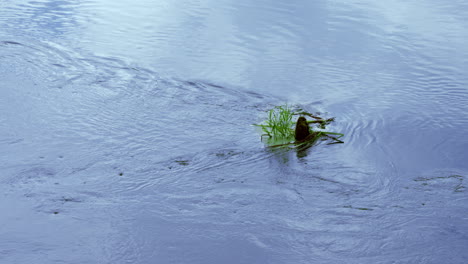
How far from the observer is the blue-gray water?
10.6 ft

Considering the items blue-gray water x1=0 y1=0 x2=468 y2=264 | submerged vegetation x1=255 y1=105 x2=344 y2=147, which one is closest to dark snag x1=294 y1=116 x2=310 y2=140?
submerged vegetation x1=255 y1=105 x2=344 y2=147

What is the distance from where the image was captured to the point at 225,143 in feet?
14.1

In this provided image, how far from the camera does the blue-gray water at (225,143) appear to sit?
3221 millimetres

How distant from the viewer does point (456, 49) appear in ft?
22.3

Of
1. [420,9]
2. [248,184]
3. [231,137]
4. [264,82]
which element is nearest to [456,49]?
[420,9]

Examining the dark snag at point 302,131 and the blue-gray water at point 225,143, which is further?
the dark snag at point 302,131

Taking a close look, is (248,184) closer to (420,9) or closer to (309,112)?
(309,112)

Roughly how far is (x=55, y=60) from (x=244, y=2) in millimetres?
3854

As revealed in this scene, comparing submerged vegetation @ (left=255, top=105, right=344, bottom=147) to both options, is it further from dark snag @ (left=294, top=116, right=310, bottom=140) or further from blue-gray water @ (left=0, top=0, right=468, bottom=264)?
blue-gray water @ (left=0, top=0, right=468, bottom=264)

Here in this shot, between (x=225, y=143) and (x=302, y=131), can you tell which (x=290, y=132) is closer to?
(x=302, y=131)

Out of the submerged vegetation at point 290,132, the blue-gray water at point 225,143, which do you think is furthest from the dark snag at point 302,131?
the blue-gray water at point 225,143

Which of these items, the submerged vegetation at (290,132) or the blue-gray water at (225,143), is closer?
the blue-gray water at (225,143)

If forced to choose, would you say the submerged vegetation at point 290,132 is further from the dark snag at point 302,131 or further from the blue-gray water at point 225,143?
the blue-gray water at point 225,143

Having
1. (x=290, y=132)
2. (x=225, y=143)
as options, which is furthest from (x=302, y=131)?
(x=225, y=143)
